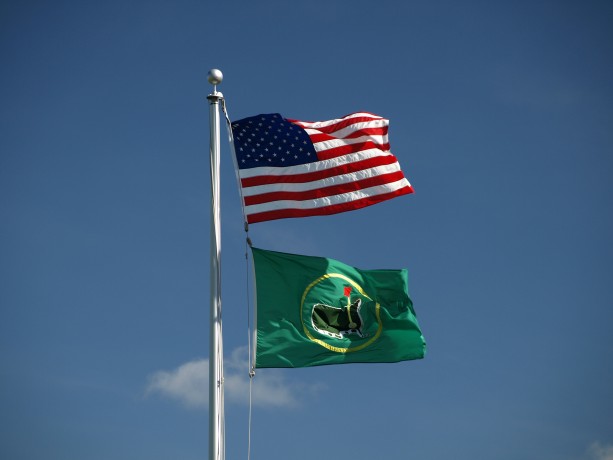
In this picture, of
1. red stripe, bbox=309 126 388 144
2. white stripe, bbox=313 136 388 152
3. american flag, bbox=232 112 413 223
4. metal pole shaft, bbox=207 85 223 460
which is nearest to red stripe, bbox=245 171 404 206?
american flag, bbox=232 112 413 223

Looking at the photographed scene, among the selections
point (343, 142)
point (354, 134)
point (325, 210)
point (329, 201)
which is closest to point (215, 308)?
point (325, 210)

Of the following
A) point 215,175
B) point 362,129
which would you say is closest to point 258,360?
point 215,175

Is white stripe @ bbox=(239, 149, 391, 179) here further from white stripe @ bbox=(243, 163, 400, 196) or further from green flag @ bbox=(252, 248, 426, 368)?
green flag @ bbox=(252, 248, 426, 368)

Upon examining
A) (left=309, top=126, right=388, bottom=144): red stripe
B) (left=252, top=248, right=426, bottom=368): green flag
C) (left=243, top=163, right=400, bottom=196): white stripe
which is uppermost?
(left=309, top=126, right=388, bottom=144): red stripe

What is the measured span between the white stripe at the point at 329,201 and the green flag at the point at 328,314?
1.12m

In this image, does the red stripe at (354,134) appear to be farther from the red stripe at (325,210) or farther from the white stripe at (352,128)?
the red stripe at (325,210)

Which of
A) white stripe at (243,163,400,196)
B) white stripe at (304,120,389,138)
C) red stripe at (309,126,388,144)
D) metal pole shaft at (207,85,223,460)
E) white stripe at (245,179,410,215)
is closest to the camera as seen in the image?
metal pole shaft at (207,85,223,460)

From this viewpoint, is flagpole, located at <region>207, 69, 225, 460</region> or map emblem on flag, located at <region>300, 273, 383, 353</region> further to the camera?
map emblem on flag, located at <region>300, 273, 383, 353</region>

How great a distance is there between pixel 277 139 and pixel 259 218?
218 cm

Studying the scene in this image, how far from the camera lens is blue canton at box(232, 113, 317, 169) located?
21.7m

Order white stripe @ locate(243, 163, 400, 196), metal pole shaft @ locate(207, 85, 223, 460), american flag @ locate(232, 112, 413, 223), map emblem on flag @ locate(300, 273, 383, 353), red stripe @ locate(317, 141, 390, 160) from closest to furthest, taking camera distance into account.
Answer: metal pole shaft @ locate(207, 85, 223, 460) → map emblem on flag @ locate(300, 273, 383, 353) → white stripe @ locate(243, 163, 400, 196) → american flag @ locate(232, 112, 413, 223) → red stripe @ locate(317, 141, 390, 160)

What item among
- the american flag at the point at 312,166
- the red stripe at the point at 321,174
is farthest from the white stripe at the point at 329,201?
the red stripe at the point at 321,174

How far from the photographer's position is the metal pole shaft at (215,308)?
17891mm

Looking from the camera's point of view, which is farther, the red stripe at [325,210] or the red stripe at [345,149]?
the red stripe at [345,149]
